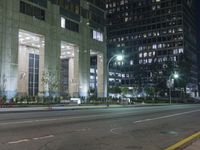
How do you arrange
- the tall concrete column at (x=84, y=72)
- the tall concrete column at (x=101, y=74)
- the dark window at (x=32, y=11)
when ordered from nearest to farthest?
the dark window at (x=32, y=11)
the tall concrete column at (x=84, y=72)
the tall concrete column at (x=101, y=74)

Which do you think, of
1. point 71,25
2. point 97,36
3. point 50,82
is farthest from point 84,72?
point 50,82

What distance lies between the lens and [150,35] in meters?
174

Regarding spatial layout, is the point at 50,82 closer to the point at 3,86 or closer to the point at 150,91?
the point at 3,86

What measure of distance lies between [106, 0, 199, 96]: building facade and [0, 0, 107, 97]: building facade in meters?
70.3

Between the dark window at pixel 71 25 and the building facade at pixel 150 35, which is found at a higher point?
the building facade at pixel 150 35

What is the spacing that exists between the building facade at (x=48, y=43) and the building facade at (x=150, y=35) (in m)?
70.3

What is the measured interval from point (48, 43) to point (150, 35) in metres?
114

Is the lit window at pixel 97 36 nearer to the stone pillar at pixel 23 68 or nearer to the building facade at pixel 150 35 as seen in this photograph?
the stone pillar at pixel 23 68

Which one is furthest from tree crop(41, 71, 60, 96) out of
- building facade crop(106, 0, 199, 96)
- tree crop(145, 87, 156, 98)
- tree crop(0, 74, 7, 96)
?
building facade crop(106, 0, 199, 96)

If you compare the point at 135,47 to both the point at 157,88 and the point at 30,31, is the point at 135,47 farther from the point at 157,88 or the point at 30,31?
the point at 30,31

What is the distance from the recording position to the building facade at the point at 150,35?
164 m

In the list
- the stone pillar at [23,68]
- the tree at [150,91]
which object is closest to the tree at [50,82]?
the stone pillar at [23,68]

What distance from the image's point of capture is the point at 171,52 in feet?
541

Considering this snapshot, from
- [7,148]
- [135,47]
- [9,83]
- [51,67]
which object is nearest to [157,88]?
[135,47]
